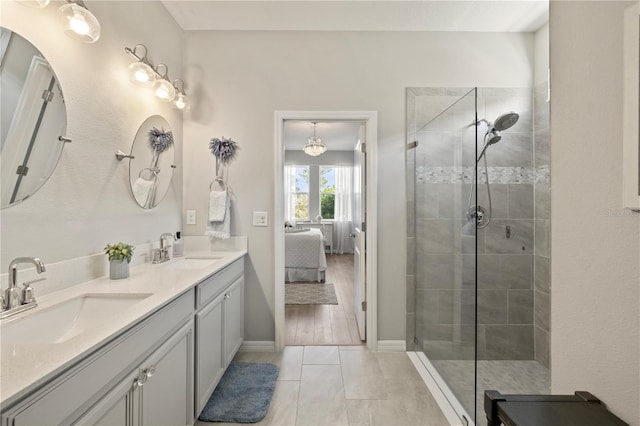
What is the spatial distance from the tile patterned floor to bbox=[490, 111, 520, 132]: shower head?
1999 millimetres

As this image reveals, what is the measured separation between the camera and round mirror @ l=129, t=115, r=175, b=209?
2.00 m

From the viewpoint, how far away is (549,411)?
28.9 inches

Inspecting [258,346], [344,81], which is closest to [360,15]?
[344,81]

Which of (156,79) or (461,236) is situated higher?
(156,79)

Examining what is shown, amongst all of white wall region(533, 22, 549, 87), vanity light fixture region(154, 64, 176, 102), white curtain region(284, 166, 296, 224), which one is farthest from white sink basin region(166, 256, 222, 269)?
white curtain region(284, 166, 296, 224)

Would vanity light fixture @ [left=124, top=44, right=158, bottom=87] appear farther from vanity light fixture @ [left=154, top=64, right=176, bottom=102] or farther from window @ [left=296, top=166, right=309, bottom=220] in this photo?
window @ [left=296, top=166, right=309, bottom=220]

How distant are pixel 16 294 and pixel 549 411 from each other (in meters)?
1.72

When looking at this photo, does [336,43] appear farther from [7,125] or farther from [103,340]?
[103,340]

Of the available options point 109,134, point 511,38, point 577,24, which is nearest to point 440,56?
point 511,38

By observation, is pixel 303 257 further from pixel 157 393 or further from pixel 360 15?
pixel 157 393

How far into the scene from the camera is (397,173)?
2.67 meters

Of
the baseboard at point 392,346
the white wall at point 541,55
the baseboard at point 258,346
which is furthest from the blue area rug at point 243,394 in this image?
the white wall at point 541,55

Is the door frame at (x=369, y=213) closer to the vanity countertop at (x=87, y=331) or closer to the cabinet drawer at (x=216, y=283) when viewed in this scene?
the cabinet drawer at (x=216, y=283)

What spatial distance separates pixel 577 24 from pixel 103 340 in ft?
5.49
